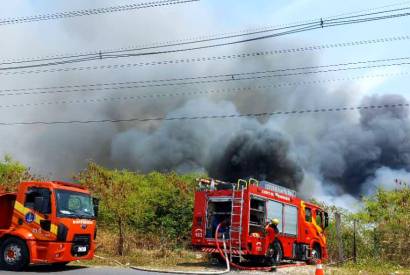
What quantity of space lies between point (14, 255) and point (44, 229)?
1124mm

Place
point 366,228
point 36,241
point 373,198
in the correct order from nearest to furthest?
point 36,241 → point 366,228 → point 373,198

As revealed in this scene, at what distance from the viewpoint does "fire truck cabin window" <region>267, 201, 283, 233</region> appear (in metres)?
16.6

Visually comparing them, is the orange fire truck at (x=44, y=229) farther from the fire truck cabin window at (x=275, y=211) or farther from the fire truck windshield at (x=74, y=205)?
the fire truck cabin window at (x=275, y=211)

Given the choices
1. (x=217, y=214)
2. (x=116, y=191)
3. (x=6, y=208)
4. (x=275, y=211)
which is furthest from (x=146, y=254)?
(x=116, y=191)

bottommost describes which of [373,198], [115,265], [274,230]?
[115,265]

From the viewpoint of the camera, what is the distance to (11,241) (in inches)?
519

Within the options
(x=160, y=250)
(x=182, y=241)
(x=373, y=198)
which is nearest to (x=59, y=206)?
(x=160, y=250)

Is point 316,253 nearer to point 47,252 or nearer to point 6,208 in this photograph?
point 47,252

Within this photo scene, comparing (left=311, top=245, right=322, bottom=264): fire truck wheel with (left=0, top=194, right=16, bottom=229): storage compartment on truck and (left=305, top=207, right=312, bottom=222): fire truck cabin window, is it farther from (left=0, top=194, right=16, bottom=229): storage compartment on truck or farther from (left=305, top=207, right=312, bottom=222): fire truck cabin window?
(left=0, top=194, right=16, bottom=229): storage compartment on truck

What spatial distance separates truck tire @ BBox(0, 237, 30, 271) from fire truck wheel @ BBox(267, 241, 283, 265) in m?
7.73

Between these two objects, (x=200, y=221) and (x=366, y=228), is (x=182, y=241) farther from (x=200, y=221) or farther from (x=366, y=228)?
(x=366, y=228)

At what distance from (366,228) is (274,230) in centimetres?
653

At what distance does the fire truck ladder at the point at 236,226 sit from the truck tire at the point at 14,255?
627 centimetres

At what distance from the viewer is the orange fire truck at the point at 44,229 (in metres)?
12.9
